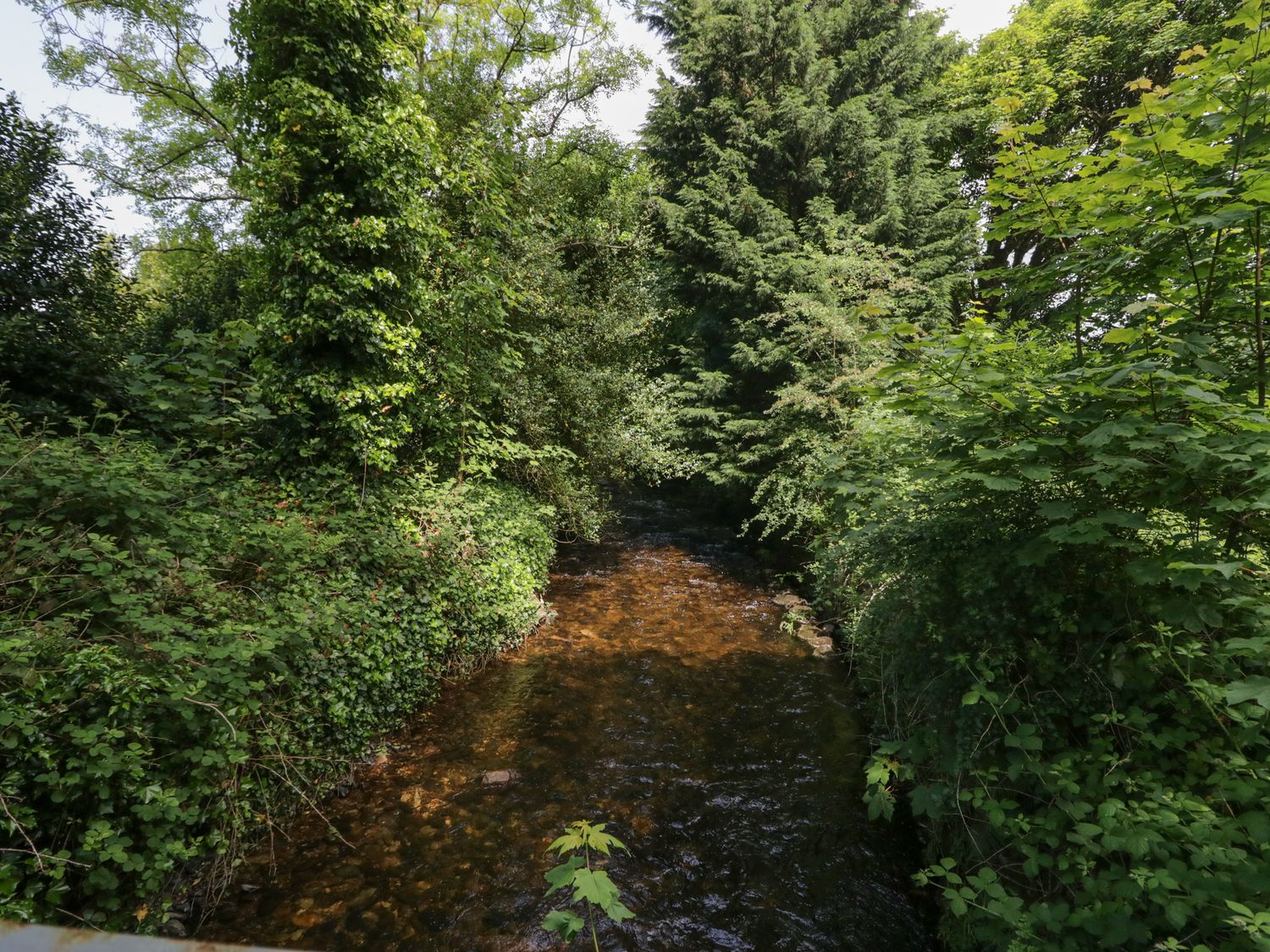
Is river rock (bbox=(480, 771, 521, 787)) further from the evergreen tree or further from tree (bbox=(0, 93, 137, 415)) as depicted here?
the evergreen tree

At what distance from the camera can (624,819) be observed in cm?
477

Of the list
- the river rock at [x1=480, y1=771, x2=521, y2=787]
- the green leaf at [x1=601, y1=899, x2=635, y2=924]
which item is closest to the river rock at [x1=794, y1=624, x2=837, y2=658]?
the river rock at [x1=480, y1=771, x2=521, y2=787]

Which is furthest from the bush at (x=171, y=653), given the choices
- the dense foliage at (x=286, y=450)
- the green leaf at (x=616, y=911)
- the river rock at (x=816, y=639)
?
the river rock at (x=816, y=639)

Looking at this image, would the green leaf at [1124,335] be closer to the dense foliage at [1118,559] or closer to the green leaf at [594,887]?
the dense foliage at [1118,559]

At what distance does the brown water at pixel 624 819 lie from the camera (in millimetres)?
3785

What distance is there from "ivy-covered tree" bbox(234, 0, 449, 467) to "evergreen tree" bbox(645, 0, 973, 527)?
22.7 feet

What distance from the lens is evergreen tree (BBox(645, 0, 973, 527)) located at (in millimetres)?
11805

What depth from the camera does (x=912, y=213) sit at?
510 inches

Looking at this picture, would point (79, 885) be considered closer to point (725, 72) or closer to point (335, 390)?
point (335, 390)

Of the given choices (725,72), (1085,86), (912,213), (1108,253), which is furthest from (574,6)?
(1108,253)

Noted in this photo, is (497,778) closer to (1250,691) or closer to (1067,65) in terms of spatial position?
(1250,691)

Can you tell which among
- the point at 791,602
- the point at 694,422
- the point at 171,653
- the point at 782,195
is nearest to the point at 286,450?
the point at 171,653

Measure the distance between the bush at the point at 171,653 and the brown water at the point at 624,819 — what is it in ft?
2.04

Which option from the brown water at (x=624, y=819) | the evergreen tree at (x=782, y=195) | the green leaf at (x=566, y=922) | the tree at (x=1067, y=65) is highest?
the tree at (x=1067, y=65)
